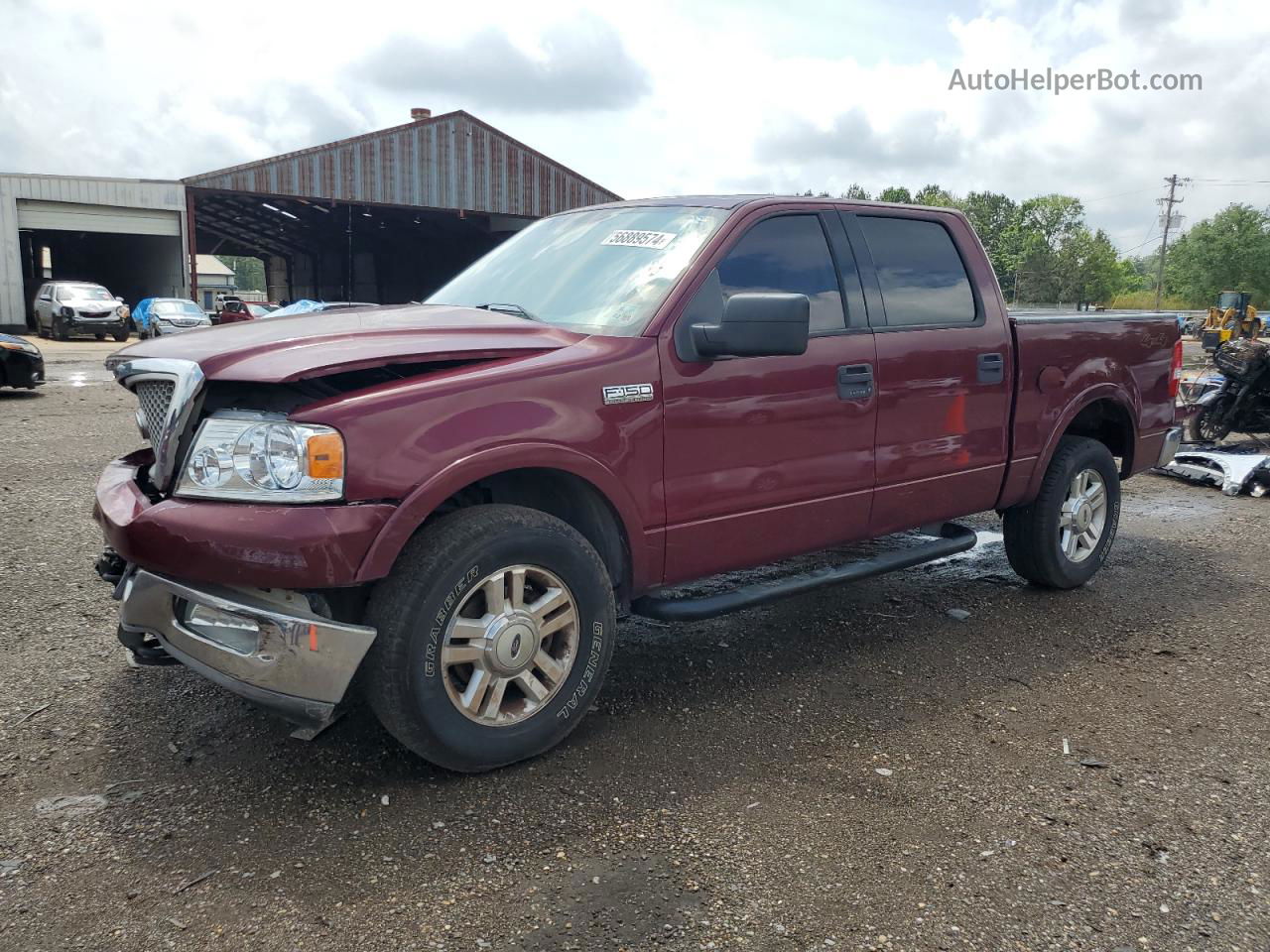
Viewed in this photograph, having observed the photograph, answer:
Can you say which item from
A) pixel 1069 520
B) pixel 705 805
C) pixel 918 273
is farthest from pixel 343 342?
pixel 1069 520

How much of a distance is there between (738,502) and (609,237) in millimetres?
1243

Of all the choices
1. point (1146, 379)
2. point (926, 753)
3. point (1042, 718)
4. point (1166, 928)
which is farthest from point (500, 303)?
point (1146, 379)

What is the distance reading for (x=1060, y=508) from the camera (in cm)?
517

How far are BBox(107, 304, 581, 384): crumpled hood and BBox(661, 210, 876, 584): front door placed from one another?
0.54 metres

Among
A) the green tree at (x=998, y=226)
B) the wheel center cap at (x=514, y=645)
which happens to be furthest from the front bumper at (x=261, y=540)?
the green tree at (x=998, y=226)

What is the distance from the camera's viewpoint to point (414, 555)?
295cm

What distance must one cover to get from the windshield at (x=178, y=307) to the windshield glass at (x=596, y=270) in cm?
2753

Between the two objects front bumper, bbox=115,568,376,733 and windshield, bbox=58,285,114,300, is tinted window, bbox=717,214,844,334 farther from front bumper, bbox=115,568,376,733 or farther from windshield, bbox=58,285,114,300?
windshield, bbox=58,285,114,300

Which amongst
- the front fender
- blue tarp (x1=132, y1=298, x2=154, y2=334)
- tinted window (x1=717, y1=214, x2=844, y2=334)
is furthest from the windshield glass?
blue tarp (x1=132, y1=298, x2=154, y2=334)

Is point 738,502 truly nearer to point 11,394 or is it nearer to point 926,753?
point 926,753

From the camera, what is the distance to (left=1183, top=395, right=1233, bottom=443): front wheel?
34.3ft

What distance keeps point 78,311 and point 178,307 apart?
9.05ft

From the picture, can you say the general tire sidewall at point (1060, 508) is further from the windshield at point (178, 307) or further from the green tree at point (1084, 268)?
the green tree at point (1084, 268)

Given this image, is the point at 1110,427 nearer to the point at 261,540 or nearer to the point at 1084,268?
the point at 261,540
